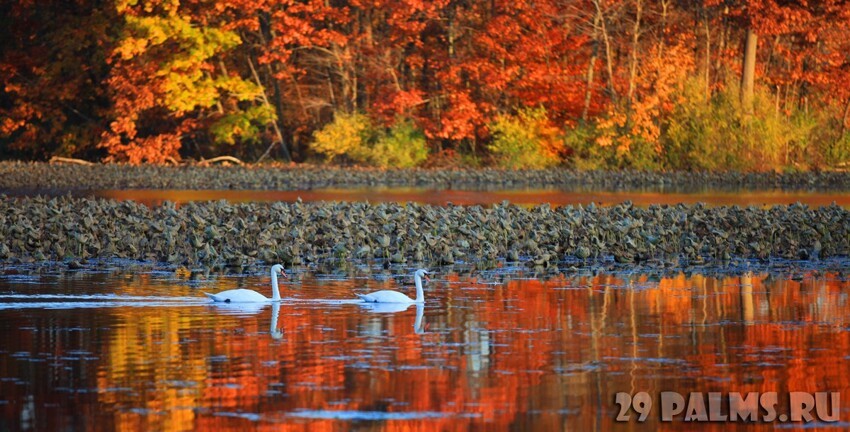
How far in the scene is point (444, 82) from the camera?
49531 mm

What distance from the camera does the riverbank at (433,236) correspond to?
20828 millimetres

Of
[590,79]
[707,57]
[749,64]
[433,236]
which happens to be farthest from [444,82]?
[433,236]

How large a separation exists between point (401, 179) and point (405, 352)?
101ft

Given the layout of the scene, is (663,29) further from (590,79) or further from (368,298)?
(368,298)

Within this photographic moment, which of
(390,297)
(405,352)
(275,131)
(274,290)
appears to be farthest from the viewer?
(275,131)

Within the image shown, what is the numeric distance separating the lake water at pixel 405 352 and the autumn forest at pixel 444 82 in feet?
94.9

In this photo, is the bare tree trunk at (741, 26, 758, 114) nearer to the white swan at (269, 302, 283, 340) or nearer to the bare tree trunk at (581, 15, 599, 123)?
the bare tree trunk at (581, 15, 599, 123)

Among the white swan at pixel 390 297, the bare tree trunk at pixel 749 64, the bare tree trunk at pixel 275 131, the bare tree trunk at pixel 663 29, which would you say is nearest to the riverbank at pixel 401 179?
the bare tree trunk at pixel 749 64

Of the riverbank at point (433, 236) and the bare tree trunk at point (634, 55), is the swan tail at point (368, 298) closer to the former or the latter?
the riverbank at point (433, 236)

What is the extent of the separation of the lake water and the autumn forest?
28.9 m

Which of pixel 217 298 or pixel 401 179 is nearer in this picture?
pixel 217 298

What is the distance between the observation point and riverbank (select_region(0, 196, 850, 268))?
2083 cm

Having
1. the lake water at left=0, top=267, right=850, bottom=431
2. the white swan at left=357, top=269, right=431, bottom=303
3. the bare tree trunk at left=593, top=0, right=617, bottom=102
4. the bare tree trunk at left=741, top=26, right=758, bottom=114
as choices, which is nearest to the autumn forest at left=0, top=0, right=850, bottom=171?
the bare tree trunk at left=741, top=26, right=758, bottom=114

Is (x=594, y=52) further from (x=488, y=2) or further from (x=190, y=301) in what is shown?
(x=190, y=301)
